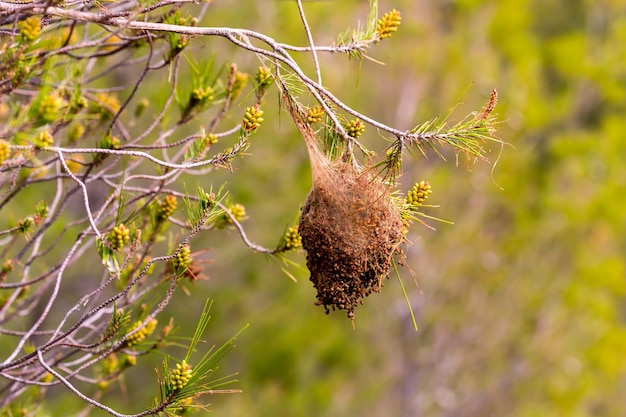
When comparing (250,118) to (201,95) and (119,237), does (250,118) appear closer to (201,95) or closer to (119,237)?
(119,237)

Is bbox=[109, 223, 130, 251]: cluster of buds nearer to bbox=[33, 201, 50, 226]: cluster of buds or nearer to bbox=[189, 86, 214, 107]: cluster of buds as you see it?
bbox=[33, 201, 50, 226]: cluster of buds

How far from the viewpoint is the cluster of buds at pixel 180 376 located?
94.3 inches

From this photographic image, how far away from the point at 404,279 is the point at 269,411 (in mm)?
2690

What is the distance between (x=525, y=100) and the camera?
10500mm

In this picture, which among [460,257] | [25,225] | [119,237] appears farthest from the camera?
[460,257]

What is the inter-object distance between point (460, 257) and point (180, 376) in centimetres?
881

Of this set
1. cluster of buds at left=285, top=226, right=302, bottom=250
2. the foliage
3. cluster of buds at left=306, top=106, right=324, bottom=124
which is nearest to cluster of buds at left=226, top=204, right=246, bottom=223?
the foliage

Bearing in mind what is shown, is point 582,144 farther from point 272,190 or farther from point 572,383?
point 272,190

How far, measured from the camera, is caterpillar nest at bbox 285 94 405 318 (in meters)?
2.67

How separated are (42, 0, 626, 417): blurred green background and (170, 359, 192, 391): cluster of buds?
6.63 meters

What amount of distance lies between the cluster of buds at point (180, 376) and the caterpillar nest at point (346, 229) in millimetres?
539

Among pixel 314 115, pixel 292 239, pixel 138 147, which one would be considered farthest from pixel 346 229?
pixel 138 147

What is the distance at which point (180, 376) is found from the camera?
7.90 feet

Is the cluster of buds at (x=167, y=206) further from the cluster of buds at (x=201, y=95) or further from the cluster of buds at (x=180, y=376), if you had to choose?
the cluster of buds at (x=180, y=376)
